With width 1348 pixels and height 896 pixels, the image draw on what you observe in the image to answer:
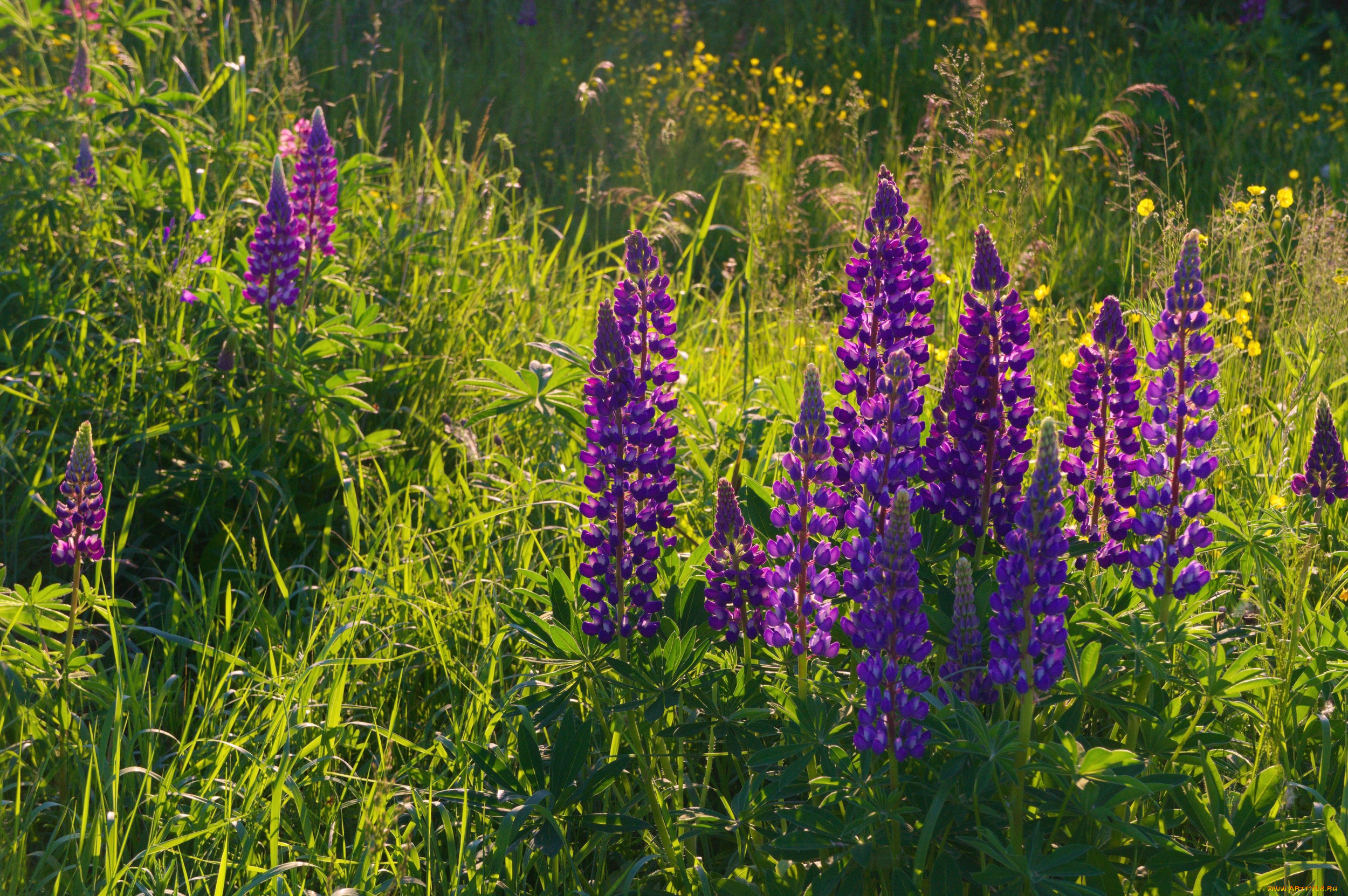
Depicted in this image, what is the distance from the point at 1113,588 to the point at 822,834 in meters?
0.72

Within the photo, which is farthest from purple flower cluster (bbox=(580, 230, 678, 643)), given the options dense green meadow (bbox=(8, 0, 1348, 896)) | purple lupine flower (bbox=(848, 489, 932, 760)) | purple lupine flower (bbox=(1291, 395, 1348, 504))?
purple lupine flower (bbox=(1291, 395, 1348, 504))

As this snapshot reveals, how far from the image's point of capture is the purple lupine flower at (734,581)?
68.1 inches

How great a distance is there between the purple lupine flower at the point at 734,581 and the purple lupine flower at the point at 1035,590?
1.31ft

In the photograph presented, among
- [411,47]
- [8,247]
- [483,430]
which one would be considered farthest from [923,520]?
[411,47]

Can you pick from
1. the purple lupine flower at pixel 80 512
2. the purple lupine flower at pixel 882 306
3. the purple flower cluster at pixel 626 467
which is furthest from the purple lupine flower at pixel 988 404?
the purple lupine flower at pixel 80 512

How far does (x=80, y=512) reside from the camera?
6.29ft

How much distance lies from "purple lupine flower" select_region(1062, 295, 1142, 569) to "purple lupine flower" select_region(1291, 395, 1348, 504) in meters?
0.41

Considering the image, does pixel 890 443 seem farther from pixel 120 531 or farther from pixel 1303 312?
pixel 1303 312

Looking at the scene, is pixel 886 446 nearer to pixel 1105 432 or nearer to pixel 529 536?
pixel 1105 432

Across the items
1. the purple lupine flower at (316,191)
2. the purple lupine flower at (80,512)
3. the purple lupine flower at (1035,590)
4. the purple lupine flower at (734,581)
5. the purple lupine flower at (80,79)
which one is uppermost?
the purple lupine flower at (80,79)

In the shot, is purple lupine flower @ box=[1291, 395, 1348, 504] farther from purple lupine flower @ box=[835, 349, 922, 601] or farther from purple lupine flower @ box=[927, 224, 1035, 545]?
purple lupine flower @ box=[835, 349, 922, 601]

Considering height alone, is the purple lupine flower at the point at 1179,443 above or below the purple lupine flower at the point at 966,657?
above

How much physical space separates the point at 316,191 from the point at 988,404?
7.06 ft

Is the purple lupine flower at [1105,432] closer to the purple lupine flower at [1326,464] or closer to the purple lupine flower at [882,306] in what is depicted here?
the purple lupine flower at [882,306]
